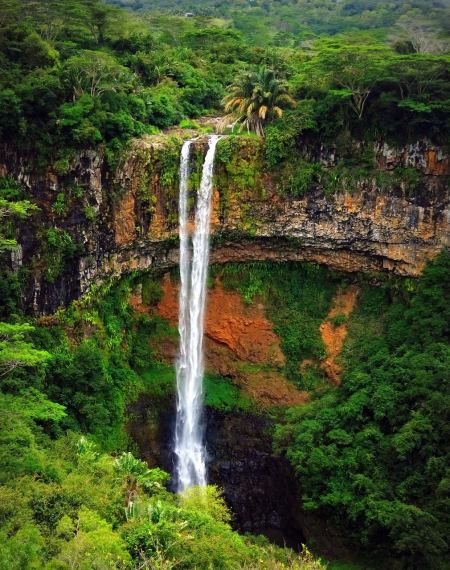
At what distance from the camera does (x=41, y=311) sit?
2191 centimetres

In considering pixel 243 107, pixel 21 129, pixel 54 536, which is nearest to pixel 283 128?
pixel 243 107

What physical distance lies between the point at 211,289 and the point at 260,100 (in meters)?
7.44

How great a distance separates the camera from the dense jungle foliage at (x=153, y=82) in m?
21.0

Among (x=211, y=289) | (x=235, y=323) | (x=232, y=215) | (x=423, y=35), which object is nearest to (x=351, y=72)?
(x=232, y=215)

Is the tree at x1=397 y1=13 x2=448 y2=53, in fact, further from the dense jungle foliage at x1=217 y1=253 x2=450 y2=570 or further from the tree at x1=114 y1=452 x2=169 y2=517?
the tree at x1=114 y1=452 x2=169 y2=517

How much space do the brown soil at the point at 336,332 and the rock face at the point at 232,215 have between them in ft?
3.63

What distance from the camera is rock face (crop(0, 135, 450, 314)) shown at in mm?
21703

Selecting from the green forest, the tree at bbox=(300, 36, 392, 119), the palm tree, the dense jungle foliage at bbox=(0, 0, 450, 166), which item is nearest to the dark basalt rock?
the green forest

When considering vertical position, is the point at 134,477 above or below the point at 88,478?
below

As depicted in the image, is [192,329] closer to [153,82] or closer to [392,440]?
[392,440]

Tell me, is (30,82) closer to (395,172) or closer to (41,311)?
(41,311)

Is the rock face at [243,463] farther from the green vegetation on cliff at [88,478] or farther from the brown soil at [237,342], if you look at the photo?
the brown soil at [237,342]

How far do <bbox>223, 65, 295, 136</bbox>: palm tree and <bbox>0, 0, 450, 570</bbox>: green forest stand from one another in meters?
0.09

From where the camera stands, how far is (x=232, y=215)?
24.7 m
